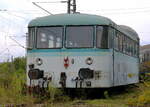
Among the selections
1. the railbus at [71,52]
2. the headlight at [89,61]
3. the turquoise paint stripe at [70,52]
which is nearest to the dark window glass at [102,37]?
the railbus at [71,52]

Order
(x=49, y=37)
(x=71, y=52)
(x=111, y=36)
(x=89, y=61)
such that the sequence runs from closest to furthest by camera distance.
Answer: (x=89, y=61) < (x=71, y=52) < (x=49, y=37) < (x=111, y=36)

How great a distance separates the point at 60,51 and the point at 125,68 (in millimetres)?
4143

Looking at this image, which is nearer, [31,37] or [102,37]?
[102,37]

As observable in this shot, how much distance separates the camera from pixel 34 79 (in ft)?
41.9

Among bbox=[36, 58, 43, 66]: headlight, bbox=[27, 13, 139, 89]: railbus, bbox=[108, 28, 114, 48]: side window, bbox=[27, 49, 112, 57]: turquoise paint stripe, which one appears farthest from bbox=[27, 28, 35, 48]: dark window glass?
bbox=[108, 28, 114, 48]: side window

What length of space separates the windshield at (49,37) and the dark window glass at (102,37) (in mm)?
1261

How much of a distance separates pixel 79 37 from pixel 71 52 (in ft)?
1.82

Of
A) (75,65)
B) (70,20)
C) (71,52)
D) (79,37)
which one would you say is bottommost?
(75,65)

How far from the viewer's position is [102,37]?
1270 cm

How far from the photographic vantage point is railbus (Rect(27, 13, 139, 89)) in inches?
493

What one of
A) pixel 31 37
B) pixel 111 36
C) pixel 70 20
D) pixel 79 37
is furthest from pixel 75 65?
pixel 31 37

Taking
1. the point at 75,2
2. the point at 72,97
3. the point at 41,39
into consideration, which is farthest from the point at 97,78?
the point at 75,2

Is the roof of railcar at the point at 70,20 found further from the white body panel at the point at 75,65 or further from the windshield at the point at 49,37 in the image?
the white body panel at the point at 75,65

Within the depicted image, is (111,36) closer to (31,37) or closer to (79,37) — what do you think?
(79,37)
